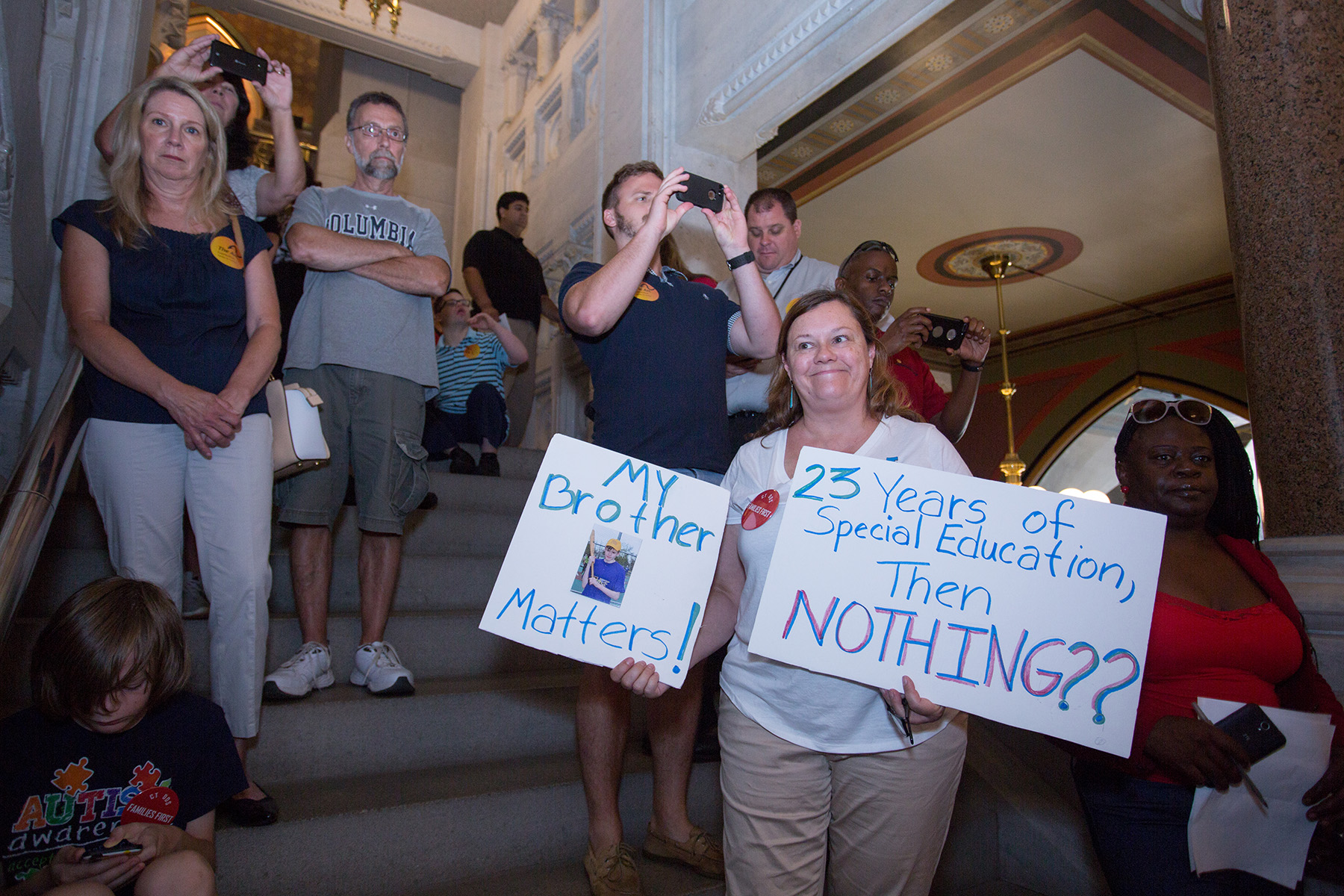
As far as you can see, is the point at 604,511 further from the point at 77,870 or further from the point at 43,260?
the point at 43,260

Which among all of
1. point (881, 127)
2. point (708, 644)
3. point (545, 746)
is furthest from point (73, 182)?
point (881, 127)

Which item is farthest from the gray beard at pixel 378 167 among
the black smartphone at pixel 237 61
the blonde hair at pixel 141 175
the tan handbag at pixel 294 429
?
the tan handbag at pixel 294 429

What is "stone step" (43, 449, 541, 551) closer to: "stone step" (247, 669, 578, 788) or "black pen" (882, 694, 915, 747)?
"stone step" (247, 669, 578, 788)

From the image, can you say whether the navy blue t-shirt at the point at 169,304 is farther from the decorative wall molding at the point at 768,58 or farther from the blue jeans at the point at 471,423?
the decorative wall molding at the point at 768,58

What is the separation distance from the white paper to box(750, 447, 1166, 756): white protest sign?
13.8 inches

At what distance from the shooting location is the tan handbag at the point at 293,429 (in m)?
1.95

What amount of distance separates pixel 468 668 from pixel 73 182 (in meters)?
2.33

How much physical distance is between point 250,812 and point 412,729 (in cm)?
49

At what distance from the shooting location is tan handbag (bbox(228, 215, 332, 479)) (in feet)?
6.40

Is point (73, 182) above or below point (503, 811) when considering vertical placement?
above

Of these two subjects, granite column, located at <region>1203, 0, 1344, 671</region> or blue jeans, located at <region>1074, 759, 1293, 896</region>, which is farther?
granite column, located at <region>1203, 0, 1344, 671</region>

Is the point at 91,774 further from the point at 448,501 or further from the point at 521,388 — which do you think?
the point at 521,388

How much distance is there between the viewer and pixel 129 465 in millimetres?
1652

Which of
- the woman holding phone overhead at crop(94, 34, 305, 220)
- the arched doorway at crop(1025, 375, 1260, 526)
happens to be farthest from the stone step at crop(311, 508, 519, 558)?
the arched doorway at crop(1025, 375, 1260, 526)
